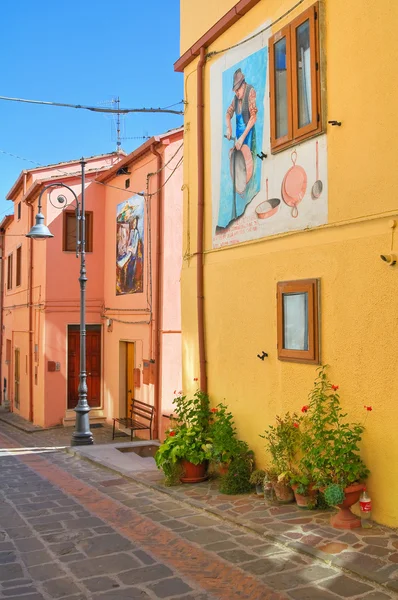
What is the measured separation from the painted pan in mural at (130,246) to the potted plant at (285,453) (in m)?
8.17

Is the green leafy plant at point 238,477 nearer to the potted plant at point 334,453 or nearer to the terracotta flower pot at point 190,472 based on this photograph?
the terracotta flower pot at point 190,472

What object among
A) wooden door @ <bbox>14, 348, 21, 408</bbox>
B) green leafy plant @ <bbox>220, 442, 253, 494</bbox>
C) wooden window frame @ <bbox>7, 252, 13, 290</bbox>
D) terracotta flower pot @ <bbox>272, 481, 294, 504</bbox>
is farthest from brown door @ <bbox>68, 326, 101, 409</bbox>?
terracotta flower pot @ <bbox>272, 481, 294, 504</bbox>

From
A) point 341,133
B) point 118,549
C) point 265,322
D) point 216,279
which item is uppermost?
point 341,133

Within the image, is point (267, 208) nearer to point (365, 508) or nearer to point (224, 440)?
point (224, 440)

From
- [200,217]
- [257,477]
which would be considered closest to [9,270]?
[200,217]

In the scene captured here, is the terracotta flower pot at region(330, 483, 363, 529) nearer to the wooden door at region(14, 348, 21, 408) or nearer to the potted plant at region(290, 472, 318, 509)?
the potted plant at region(290, 472, 318, 509)

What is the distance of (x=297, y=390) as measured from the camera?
24.0 ft

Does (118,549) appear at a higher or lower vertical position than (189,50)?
lower

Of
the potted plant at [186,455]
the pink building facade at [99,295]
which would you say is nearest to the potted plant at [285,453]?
the potted plant at [186,455]

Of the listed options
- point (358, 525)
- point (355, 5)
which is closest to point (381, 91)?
point (355, 5)

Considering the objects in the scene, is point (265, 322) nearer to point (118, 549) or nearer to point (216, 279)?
point (216, 279)

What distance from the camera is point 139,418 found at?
1483cm

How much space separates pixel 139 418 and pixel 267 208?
27.3 feet

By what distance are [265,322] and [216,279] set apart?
4.76 ft
